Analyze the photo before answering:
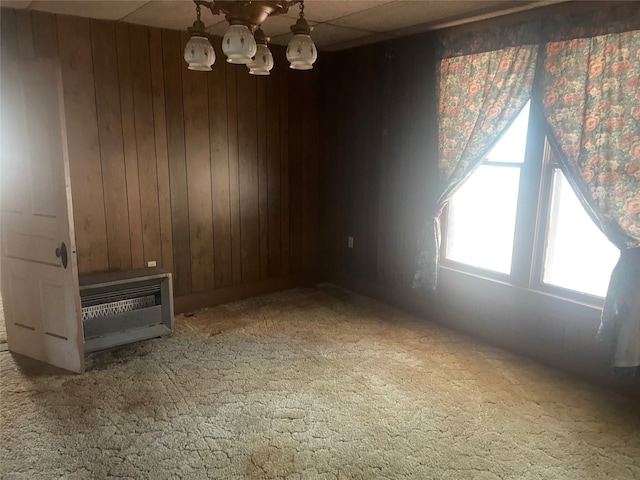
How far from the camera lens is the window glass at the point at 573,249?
3.14 metres

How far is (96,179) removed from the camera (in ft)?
12.5

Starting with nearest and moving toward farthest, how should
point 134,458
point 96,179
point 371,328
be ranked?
point 134,458
point 96,179
point 371,328

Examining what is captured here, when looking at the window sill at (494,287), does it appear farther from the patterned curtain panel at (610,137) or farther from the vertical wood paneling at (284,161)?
the vertical wood paneling at (284,161)

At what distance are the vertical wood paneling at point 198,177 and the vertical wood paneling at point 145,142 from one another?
0.30 m

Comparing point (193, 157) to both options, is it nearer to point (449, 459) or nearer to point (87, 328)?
point (87, 328)

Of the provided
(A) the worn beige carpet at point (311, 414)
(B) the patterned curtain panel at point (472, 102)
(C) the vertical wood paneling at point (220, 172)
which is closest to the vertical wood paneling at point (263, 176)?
(C) the vertical wood paneling at point (220, 172)

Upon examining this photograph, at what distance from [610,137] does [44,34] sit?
3.86m

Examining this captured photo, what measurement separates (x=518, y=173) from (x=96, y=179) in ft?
10.6

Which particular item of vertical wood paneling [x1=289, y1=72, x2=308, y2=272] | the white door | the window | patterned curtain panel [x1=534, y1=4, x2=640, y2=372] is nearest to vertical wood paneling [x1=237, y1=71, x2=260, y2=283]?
vertical wood paneling [x1=289, y1=72, x2=308, y2=272]

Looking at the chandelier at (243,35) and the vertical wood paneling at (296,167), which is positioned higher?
the chandelier at (243,35)

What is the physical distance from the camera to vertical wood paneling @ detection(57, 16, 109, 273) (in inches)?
141

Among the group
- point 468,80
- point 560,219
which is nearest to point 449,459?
point 560,219

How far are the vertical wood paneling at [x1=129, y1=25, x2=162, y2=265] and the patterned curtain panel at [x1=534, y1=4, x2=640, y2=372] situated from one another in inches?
120

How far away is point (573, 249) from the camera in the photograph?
130 inches
